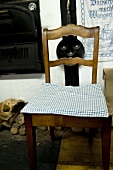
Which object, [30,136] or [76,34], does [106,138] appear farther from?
[76,34]

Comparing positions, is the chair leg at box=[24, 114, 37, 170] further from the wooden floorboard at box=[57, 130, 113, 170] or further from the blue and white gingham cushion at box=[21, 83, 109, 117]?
the wooden floorboard at box=[57, 130, 113, 170]

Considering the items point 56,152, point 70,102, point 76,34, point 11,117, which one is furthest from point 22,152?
point 76,34

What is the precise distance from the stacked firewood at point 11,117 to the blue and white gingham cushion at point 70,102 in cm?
63

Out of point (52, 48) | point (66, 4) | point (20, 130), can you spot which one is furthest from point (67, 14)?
point (20, 130)

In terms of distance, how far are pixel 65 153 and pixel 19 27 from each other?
3.65 feet

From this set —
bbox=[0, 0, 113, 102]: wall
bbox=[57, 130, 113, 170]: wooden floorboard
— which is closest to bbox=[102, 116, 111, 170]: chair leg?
bbox=[57, 130, 113, 170]: wooden floorboard

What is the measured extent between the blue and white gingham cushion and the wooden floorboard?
51 centimetres

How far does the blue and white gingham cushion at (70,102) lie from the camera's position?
0.98m

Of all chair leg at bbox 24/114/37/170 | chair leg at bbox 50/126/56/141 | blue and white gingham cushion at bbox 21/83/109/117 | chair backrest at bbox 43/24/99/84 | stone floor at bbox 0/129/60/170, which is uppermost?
chair backrest at bbox 43/24/99/84

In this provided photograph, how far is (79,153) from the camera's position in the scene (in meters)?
1.43

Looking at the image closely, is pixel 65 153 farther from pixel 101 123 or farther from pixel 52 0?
pixel 52 0

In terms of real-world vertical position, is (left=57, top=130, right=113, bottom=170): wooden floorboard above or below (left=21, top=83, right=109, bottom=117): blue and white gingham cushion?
below

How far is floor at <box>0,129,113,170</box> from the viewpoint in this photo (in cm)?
132

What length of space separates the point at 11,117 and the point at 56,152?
58 centimetres
